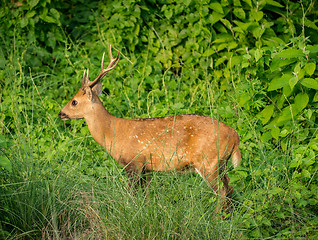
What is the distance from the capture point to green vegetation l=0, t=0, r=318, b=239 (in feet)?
11.6

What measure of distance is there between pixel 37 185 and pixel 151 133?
1311 millimetres

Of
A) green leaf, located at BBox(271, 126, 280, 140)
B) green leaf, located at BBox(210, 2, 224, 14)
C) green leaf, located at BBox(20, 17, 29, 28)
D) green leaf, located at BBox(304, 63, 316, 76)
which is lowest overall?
green leaf, located at BBox(271, 126, 280, 140)

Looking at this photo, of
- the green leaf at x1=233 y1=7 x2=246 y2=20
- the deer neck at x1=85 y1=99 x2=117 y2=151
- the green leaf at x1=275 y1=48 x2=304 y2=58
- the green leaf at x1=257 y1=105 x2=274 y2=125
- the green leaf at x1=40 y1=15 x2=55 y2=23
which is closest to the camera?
the green leaf at x1=275 y1=48 x2=304 y2=58

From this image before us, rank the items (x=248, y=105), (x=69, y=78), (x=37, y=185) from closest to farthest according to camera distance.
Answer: (x=37, y=185) < (x=248, y=105) < (x=69, y=78)

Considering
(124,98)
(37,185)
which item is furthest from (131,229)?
(124,98)

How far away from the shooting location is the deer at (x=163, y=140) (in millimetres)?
4398

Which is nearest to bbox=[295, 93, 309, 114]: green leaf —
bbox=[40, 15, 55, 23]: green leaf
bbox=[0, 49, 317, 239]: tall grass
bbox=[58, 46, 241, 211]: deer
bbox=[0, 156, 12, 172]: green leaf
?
bbox=[58, 46, 241, 211]: deer

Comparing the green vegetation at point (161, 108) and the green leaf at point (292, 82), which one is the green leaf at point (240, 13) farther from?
the green leaf at point (292, 82)

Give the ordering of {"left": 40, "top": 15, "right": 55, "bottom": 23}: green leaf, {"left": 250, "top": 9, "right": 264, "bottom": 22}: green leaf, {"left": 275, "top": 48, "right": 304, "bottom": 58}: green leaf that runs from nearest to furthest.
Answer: {"left": 275, "top": 48, "right": 304, "bottom": 58}: green leaf, {"left": 250, "top": 9, "right": 264, "bottom": 22}: green leaf, {"left": 40, "top": 15, "right": 55, "bottom": 23}: green leaf

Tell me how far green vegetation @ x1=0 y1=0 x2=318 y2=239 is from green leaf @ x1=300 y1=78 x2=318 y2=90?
0.01m

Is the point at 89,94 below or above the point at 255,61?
above

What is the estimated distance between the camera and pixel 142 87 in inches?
253

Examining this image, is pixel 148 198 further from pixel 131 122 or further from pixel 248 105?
pixel 248 105

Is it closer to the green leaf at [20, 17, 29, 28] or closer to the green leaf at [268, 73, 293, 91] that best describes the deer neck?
the green leaf at [268, 73, 293, 91]
